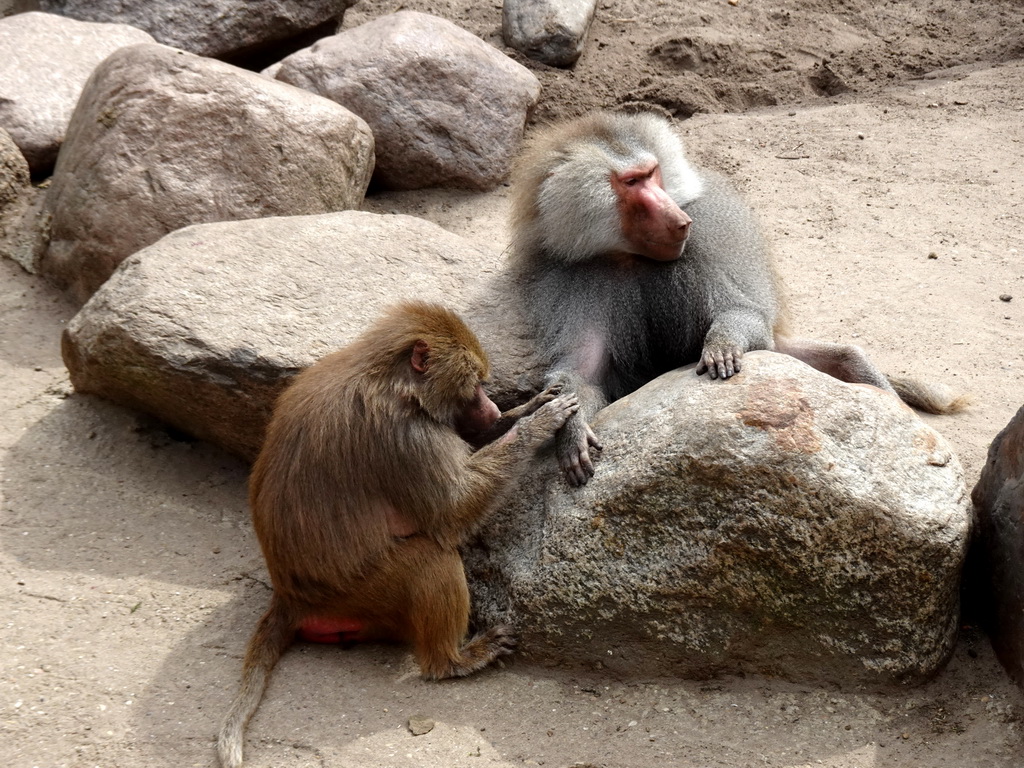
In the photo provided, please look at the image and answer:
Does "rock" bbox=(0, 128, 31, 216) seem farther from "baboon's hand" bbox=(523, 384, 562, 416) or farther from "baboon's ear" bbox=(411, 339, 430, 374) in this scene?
"baboon's hand" bbox=(523, 384, 562, 416)

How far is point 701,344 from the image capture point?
13.1 ft

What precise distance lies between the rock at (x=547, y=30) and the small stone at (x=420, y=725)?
5.99 m

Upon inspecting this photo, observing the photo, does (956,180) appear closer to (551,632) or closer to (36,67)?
(551,632)

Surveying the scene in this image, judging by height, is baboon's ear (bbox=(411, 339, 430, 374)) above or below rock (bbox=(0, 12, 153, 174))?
above

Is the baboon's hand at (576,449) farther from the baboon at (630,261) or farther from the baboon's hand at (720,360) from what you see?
the baboon's hand at (720,360)

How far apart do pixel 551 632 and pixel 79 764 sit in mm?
1449

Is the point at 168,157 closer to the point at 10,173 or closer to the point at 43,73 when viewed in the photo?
the point at 10,173

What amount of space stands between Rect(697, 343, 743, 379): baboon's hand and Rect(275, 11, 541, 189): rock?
3.73 metres

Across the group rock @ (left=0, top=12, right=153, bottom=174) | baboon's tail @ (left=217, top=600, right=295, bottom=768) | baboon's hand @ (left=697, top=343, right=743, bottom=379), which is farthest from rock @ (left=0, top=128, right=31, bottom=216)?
baboon's hand @ (left=697, top=343, right=743, bottom=379)

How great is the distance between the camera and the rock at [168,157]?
5258 mm

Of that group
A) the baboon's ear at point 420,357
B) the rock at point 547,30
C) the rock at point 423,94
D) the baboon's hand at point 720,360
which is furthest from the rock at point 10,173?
the baboon's hand at point 720,360

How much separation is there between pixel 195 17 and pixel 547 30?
2.56m

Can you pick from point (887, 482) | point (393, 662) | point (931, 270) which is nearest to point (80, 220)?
point (393, 662)

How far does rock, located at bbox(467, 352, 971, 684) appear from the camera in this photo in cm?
311
